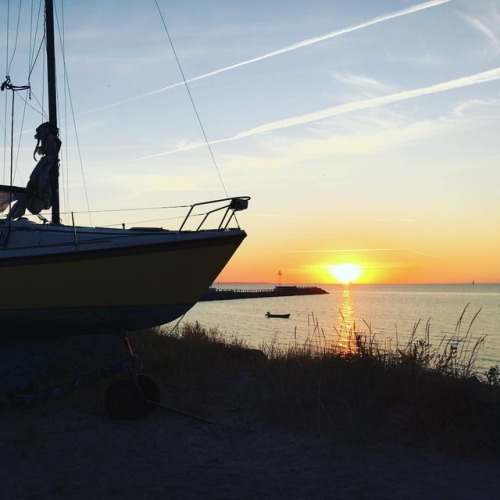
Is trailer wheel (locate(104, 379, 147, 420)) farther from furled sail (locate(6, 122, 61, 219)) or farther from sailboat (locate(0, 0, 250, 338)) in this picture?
furled sail (locate(6, 122, 61, 219))

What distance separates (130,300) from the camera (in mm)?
7234

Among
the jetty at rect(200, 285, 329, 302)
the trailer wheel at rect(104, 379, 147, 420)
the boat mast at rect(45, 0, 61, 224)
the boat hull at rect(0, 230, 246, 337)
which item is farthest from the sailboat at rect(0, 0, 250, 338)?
the jetty at rect(200, 285, 329, 302)

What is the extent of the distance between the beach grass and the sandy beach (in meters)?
0.27

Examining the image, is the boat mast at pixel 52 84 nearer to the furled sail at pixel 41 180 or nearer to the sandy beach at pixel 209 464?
the furled sail at pixel 41 180

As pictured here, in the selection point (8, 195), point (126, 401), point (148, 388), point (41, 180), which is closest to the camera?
point (126, 401)

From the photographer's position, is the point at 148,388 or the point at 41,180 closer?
the point at 148,388

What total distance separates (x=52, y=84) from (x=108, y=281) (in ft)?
17.9

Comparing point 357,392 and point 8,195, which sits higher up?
point 8,195

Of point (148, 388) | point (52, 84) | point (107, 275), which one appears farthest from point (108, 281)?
point (52, 84)

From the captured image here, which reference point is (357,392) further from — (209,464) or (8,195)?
(8,195)

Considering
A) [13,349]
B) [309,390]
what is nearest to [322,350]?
[309,390]

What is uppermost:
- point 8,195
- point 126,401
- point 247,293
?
point 8,195

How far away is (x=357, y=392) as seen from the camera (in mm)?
6977

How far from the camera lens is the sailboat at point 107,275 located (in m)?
7.03
